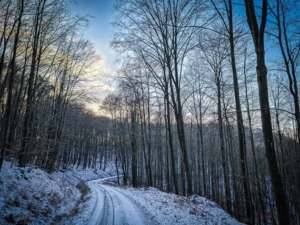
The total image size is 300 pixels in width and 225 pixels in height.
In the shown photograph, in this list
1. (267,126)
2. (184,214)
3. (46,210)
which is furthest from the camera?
(184,214)

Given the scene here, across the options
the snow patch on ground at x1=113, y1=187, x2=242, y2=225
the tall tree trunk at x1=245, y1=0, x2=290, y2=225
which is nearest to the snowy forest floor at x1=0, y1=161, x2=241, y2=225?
the snow patch on ground at x1=113, y1=187, x2=242, y2=225

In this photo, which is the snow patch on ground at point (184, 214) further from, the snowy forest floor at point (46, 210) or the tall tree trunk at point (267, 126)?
the tall tree trunk at point (267, 126)

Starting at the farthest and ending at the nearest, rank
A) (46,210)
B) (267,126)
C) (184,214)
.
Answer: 1. (184,214)
2. (46,210)
3. (267,126)

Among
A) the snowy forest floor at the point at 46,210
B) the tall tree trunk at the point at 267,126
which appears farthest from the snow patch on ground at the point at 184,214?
the tall tree trunk at the point at 267,126

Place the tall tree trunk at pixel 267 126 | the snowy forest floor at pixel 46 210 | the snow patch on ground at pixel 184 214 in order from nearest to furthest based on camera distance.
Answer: the tall tree trunk at pixel 267 126, the snowy forest floor at pixel 46 210, the snow patch on ground at pixel 184 214

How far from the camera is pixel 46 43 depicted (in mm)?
10430

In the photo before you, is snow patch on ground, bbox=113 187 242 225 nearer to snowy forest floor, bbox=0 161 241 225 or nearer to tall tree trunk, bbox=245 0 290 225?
snowy forest floor, bbox=0 161 241 225

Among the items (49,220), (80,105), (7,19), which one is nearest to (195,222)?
(49,220)

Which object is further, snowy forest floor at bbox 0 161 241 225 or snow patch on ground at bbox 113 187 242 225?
snow patch on ground at bbox 113 187 242 225

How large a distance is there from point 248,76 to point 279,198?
10.8 m

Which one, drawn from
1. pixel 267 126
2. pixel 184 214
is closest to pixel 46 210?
pixel 184 214

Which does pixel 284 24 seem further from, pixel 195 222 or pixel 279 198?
pixel 195 222

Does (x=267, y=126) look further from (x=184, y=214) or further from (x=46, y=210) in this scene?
(x=46, y=210)

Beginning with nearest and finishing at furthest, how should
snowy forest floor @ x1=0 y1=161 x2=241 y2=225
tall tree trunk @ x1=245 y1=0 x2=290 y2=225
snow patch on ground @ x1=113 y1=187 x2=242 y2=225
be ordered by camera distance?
tall tree trunk @ x1=245 y1=0 x2=290 y2=225, snowy forest floor @ x1=0 y1=161 x2=241 y2=225, snow patch on ground @ x1=113 y1=187 x2=242 y2=225
